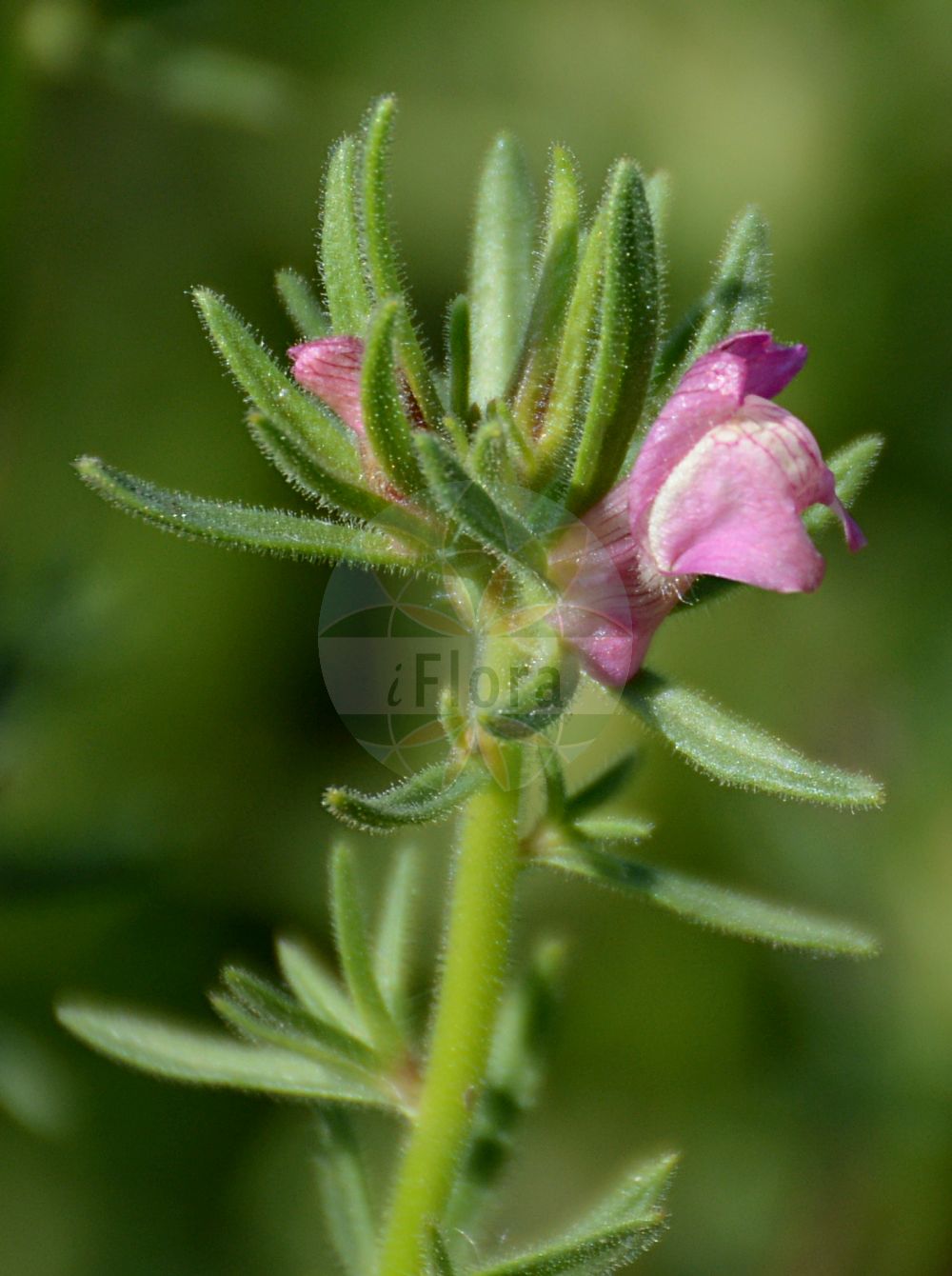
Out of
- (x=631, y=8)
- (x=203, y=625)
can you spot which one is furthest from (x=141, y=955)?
(x=631, y=8)

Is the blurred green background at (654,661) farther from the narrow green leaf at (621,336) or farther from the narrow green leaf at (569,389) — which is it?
the narrow green leaf at (621,336)

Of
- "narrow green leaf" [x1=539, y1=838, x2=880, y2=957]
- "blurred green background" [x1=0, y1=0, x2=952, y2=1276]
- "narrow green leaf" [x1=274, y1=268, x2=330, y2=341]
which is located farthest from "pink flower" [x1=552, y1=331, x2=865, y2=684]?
"blurred green background" [x1=0, y1=0, x2=952, y2=1276]

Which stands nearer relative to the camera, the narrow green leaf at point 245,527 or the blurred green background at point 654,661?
the narrow green leaf at point 245,527

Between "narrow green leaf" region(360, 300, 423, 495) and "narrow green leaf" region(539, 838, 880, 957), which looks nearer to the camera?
"narrow green leaf" region(360, 300, 423, 495)

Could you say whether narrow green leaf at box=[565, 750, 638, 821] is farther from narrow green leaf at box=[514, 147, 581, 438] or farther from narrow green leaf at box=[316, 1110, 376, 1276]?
narrow green leaf at box=[316, 1110, 376, 1276]

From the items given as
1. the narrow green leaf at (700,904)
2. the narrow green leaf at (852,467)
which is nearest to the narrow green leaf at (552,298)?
the narrow green leaf at (852,467)

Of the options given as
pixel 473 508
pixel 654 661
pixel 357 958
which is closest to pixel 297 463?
pixel 473 508
